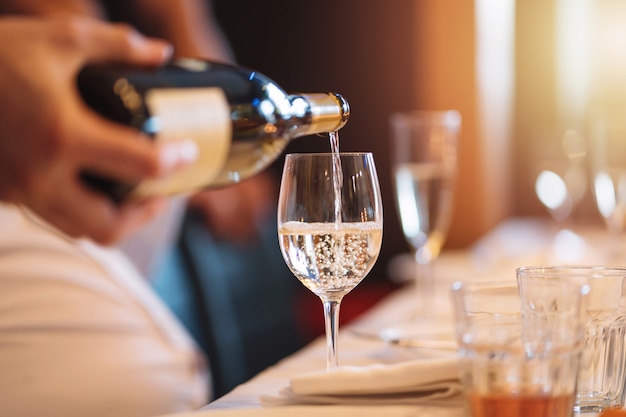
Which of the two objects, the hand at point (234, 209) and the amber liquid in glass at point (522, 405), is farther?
the hand at point (234, 209)

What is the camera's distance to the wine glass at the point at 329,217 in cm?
82

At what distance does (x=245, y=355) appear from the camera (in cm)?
327

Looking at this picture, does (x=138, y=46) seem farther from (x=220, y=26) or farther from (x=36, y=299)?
(x=220, y=26)

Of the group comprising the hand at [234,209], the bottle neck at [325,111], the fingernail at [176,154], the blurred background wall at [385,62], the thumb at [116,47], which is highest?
the blurred background wall at [385,62]

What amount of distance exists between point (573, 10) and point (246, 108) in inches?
215

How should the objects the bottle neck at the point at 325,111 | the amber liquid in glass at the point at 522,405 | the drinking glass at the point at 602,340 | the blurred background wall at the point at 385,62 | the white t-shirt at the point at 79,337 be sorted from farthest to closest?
the blurred background wall at the point at 385,62
the white t-shirt at the point at 79,337
the bottle neck at the point at 325,111
the drinking glass at the point at 602,340
the amber liquid in glass at the point at 522,405

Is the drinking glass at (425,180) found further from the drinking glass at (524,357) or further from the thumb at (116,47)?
the drinking glass at (524,357)

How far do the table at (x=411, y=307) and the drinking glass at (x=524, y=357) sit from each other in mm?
116

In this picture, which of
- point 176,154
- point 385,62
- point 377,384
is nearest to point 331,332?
point 377,384

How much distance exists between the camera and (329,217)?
82 centimetres

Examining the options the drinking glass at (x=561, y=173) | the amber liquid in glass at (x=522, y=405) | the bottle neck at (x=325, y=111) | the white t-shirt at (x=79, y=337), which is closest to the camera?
the amber liquid in glass at (x=522, y=405)

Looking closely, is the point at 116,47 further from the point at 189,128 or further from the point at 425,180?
the point at 425,180

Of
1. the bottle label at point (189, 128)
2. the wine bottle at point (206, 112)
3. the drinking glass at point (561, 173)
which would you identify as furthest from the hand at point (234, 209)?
the bottle label at point (189, 128)

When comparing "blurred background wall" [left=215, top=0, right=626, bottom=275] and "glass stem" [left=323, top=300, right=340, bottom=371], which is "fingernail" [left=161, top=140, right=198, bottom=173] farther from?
"blurred background wall" [left=215, top=0, right=626, bottom=275]
